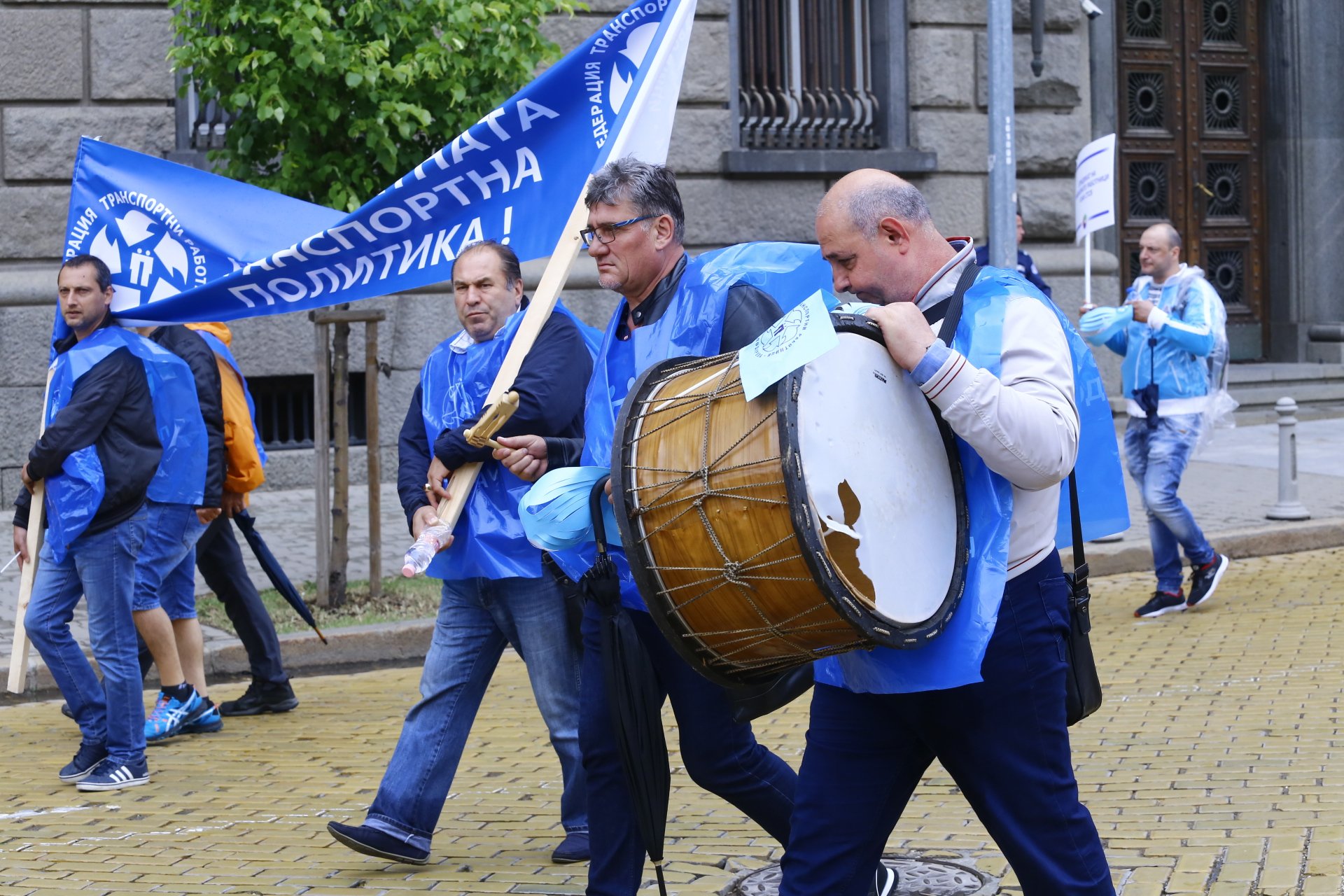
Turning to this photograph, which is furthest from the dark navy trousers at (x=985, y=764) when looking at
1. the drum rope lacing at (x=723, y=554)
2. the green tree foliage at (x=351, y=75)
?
the green tree foliage at (x=351, y=75)

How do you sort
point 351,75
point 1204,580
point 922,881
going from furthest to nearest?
point 1204,580
point 351,75
point 922,881

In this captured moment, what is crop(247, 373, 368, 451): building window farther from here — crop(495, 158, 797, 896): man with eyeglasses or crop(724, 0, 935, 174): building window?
crop(495, 158, 797, 896): man with eyeglasses

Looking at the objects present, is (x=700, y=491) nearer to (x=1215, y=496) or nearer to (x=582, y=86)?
(x=582, y=86)

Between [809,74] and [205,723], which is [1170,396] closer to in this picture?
[205,723]

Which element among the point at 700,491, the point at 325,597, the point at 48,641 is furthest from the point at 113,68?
the point at 700,491

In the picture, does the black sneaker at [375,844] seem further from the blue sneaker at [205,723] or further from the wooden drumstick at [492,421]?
the blue sneaker at [205,723]

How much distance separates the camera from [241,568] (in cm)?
739

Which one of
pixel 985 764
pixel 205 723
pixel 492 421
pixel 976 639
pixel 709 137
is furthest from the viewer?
pixel 709 137

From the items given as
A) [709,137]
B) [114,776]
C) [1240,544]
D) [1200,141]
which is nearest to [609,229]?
[114,776]

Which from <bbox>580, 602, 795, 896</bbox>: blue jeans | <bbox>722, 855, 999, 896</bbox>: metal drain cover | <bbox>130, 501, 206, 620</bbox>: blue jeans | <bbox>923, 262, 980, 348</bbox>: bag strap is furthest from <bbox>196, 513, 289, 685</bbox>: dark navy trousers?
<bbox>923, 262, 980, 348</bbox>: bag strap

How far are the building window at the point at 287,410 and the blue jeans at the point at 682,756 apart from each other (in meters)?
9.31

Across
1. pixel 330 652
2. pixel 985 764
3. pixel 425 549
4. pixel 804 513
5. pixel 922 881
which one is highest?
pixel 804 513

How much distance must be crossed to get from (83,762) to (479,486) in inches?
84.2

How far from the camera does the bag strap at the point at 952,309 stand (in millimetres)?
3182
